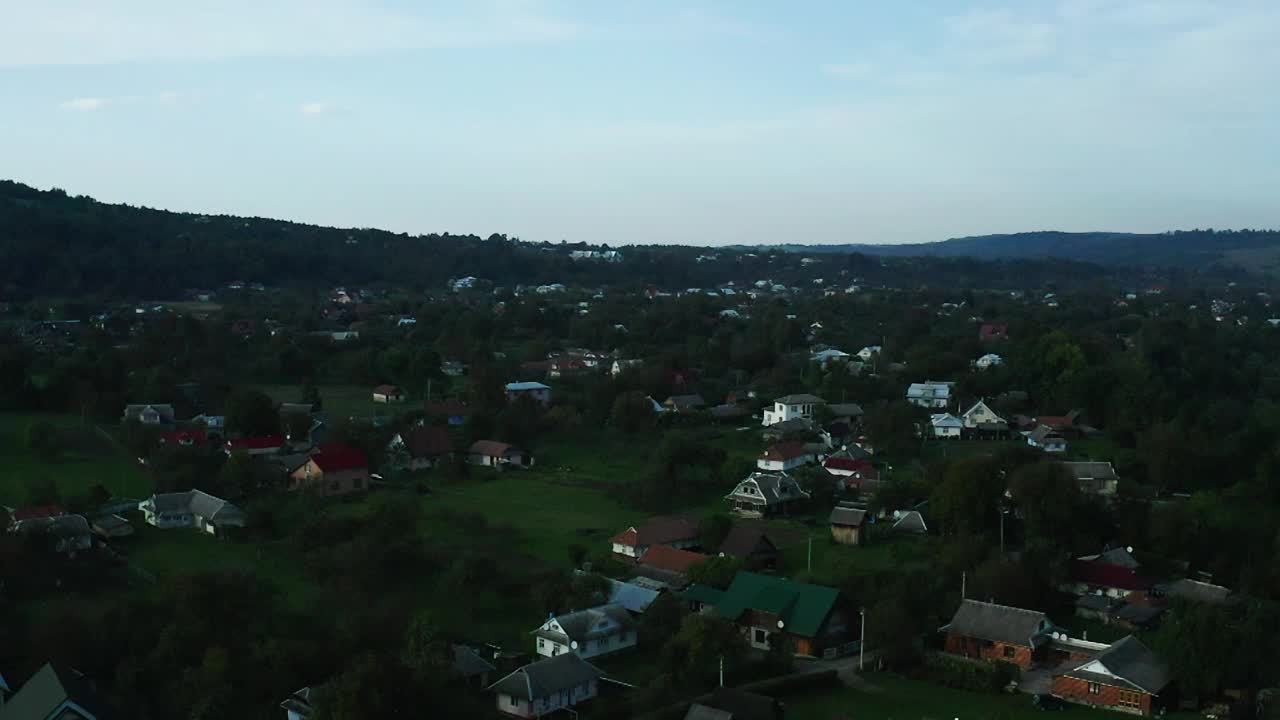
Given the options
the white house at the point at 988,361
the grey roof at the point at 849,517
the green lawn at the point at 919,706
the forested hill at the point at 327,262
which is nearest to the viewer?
the green lawn at the point at 919,706

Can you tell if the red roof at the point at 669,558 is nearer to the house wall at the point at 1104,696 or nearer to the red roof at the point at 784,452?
the house wall at the point at 1104,696

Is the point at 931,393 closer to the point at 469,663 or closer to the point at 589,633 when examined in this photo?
the point at 589,633

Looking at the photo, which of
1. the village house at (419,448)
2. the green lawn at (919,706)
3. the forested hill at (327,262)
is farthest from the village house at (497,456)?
the forested hill at (327,262)

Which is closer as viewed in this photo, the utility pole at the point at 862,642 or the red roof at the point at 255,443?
the utility pole at the point at 862,642

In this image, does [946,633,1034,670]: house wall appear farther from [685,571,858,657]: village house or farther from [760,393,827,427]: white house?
[760,393,827,427]: white house

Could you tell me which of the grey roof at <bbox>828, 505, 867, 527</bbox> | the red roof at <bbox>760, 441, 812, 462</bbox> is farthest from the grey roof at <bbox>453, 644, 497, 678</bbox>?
the red roof at <bbox>760, 441, 812, 462</bbox>

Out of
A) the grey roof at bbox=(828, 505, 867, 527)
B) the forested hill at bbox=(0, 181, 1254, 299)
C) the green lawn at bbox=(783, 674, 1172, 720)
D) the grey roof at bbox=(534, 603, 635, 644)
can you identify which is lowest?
the green lawn at bbox=(783, 674, 1172, 720)
